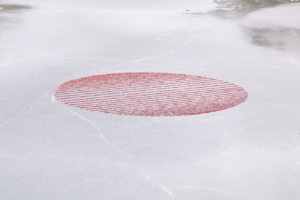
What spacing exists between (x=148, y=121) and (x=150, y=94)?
92cm

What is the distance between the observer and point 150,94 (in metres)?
7.61

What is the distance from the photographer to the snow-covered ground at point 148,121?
5.23 meters

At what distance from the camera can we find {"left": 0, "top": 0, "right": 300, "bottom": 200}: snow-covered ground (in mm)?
5230

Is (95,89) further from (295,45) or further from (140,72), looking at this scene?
(295,45)

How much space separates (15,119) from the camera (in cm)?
674

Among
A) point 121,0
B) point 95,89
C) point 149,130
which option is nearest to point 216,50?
point 95,89

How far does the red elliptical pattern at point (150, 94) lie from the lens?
7.12 meters

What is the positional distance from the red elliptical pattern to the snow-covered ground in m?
0.17

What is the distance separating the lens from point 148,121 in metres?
6.73

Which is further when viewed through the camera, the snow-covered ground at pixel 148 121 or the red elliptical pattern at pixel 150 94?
the red elliptical pattern at pixel 150 94

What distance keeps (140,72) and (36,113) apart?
199 cm

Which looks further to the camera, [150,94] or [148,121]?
[150,94]

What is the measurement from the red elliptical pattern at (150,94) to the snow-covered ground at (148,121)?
17 centimetres

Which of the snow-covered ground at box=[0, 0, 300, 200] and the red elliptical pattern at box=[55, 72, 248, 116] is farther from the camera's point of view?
the red elliptical pattern at box=[55, 72, 248, 116]
